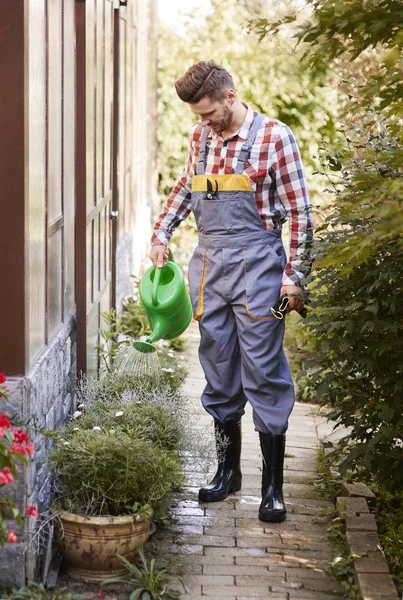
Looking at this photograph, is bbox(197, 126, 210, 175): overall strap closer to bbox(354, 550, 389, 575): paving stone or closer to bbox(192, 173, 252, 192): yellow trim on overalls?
bbox(192, 173, 252, 192): yellow trim on overalls

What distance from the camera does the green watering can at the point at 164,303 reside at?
15.8 feet

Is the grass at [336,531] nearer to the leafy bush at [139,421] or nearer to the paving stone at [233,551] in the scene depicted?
the paving stone at [233,551]

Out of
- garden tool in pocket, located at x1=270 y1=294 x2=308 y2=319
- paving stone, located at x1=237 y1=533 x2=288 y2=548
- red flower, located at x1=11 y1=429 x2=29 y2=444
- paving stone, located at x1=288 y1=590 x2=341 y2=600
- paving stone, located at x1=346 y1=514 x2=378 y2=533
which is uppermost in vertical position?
garden tool in pocket, located at x1=270 y1=294 x2=308 y2=319

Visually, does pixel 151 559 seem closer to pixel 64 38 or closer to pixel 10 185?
pixel 10 185

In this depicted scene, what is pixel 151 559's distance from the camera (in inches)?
152

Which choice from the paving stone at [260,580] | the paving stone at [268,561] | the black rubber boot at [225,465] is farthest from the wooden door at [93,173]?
the paving stone at [260,580]

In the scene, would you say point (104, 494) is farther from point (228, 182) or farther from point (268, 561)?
point (228, 182)

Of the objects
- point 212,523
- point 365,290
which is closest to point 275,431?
point 212,523

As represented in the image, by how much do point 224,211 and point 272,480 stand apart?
1261mm

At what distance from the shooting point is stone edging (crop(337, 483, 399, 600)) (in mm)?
3551

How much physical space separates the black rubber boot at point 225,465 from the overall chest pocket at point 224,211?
98 centimetres

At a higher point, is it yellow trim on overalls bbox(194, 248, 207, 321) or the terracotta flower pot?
yellow trim on overalls bbox(194, 248, 207, 321)

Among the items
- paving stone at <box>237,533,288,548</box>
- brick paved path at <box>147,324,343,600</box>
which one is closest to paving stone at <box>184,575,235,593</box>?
brick paved path at <box>147,324,343,600</box>

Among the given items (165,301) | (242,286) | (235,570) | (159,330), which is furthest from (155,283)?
(235,570)
